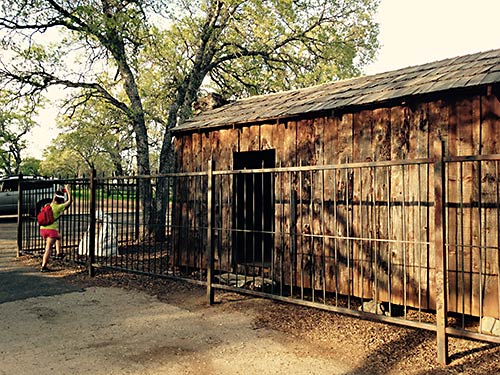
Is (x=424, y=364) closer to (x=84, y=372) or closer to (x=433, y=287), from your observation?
(x=433, y=287)

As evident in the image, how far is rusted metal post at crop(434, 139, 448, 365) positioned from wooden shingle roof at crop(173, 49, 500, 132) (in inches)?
71.9

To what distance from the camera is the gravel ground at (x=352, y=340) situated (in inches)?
176

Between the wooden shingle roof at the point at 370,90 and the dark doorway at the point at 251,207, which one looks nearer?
the wooden shingle roof at the point at 370,90

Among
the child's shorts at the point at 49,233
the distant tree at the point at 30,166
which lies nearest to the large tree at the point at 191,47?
the child's shorts at the point at 49,233

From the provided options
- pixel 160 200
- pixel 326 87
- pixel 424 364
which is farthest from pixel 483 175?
pixel 160 200

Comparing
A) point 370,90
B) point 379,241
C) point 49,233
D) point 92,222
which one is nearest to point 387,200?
point 379,241

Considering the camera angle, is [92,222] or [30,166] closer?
[92,222]

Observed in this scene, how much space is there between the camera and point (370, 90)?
734cm

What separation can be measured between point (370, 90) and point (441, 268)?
12.6 feet

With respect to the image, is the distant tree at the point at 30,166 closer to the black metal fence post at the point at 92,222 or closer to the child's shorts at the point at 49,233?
the child's shorts at the point at 49,233

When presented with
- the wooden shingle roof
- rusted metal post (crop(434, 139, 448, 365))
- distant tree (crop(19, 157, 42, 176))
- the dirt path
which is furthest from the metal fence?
distant tree (crop(19, 157, 42, 176))

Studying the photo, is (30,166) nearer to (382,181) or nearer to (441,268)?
(382,181)

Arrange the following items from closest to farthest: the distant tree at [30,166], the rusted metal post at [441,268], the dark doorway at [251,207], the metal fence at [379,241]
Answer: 1. the rusted metal post at [441,268]
2. the metal fence at [379,241]
3. the dark doorway at [251,207]
4. the distant tree at [30,166]

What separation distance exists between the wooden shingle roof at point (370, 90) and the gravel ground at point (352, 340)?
3329mm
